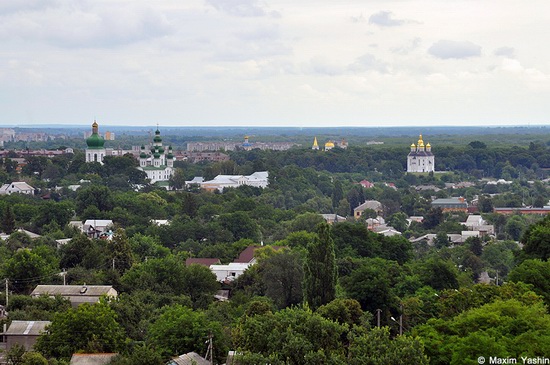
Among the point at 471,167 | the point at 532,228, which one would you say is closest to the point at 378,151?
the point at 471,167

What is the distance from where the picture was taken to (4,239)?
63188 mm

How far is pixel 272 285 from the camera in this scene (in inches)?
1780

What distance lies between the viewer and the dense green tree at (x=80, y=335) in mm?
33000

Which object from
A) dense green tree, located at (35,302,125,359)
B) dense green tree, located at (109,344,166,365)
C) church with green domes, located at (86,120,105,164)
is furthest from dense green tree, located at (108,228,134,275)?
church with green domes, located at (86,120,105,164)

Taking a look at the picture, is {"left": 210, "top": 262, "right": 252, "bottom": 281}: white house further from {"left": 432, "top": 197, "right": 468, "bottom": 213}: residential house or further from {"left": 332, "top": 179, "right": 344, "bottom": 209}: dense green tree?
{"left": 332, "top": 179, "right": 344, "bottom": 209}: dense green tree

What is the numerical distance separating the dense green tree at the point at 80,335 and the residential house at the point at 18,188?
223ft

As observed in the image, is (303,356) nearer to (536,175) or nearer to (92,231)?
(92,231)

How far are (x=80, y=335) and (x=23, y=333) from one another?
10.0 feet

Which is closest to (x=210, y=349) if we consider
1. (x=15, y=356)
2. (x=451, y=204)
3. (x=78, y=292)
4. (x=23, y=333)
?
(x=15, y=356)

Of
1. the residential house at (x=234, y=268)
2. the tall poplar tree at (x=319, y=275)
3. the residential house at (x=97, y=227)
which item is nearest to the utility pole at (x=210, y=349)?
the tall poplar tree at (x=319, y=275)

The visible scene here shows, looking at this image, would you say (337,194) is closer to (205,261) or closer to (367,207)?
(367,207)

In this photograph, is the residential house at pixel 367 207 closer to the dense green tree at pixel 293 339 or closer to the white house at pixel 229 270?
the white house at pixel 229 270

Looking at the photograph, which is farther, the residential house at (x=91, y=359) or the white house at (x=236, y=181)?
the white house at (x=236, y=181)

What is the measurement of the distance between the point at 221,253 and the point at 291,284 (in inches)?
620
